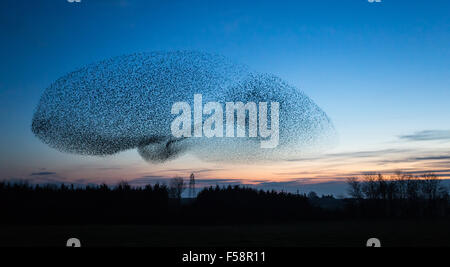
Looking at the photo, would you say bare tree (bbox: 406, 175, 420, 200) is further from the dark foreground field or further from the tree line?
the dark foreground field

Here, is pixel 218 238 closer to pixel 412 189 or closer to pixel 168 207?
pixel 168 207

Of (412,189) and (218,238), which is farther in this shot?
(412,189)

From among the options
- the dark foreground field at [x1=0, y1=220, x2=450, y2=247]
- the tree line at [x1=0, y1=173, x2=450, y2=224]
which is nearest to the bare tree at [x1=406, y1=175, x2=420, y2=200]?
the tree line at [x1=0, y1=173, x2=450, y2=224]

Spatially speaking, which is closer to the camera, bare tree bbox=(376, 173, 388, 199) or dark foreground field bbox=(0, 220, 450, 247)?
dark foreground field bbox=(0, 220, 450, 247)

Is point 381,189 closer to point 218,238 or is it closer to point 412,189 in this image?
point 412,189

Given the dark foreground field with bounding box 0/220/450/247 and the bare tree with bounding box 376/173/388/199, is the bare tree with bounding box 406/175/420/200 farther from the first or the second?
the dark foreground field with bounding box 0/220/450/247

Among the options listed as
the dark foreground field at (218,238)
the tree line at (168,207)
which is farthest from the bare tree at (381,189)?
the dark foreground field at (218,238)

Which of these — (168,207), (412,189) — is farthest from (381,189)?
(168,207)

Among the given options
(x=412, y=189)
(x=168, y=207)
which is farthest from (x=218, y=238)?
(x=412, y=189)

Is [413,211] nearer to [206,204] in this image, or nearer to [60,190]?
[206,204]

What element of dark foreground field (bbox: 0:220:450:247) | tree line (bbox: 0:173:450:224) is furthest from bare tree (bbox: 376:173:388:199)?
dark foreground field (bbox: 0:220:450:247)

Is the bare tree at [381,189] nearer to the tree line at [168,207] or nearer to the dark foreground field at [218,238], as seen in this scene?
the tree line at [168,207]
